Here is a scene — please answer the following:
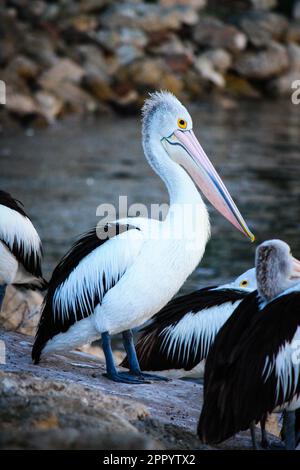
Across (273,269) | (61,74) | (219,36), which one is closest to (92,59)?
(61,74)

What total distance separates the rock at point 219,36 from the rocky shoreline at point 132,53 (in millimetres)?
25

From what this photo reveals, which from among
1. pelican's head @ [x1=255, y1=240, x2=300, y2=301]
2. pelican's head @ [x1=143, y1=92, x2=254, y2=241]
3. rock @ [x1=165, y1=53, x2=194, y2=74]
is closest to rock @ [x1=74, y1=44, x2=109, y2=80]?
rock @ [x1=165, y1=53, x2=194, y2=74]

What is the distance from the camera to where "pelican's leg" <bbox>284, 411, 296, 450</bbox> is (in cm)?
408

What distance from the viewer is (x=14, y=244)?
626cm

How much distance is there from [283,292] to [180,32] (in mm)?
20944

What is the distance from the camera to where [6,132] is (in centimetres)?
1758

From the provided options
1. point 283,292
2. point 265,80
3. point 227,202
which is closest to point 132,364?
point 227,202

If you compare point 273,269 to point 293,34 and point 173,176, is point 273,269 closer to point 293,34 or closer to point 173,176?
point 173,176

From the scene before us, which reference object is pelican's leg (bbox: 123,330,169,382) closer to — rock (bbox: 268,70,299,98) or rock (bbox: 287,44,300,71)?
rock (bbox: 268,70,299,98)

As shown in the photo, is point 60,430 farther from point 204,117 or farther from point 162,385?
point 204,117

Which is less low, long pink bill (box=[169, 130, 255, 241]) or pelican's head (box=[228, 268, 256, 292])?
long pink bill (box=[169, 130, 255, 241])

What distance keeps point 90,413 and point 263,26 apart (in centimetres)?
2260

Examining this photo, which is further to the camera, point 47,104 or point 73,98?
point 73,98

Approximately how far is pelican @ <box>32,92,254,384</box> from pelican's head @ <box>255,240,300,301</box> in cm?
82
